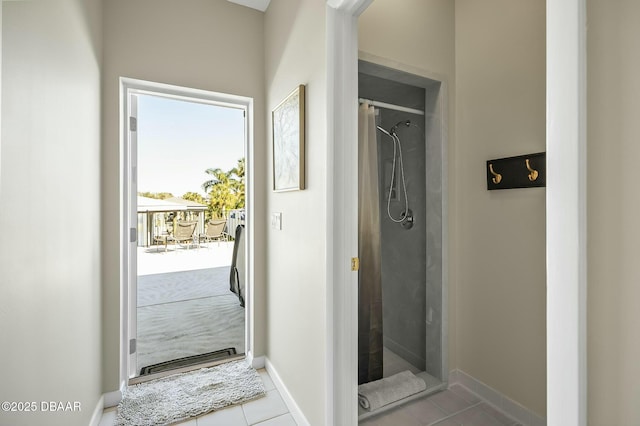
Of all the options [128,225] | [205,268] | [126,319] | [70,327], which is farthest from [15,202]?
[205,268]

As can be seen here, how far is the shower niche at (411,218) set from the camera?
7.09ft

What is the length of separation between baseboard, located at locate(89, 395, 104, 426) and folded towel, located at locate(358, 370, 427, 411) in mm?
1608

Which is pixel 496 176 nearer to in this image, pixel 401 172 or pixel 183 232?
pixel 401 172

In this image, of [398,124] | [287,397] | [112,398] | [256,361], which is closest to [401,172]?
[398,124]

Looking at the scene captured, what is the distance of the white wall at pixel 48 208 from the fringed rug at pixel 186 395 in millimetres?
266

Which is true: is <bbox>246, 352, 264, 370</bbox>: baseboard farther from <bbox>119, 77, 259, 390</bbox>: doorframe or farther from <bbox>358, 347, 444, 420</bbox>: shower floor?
<bbox>358, 347, 444, 420</bbox>: shower floor

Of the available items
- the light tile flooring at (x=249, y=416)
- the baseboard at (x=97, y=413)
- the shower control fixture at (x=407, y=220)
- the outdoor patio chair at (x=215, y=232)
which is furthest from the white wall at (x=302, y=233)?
the outdoor patio chair at (x=215, y=232)

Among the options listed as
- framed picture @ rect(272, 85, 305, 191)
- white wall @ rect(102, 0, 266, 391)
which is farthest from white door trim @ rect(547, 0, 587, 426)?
white wall @ rect(102, 0, 266, 391)

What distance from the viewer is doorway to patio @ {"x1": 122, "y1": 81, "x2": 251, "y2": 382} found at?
2.22 metres

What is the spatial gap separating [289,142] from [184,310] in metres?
2.74

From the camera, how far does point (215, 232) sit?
7051 millimetres

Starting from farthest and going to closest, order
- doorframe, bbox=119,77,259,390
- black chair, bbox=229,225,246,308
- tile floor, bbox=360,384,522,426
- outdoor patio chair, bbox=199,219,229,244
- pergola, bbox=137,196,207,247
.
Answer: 1. outdoor patio chair, bbox=199,219,229,244
2. pergola, bbox=137,196,207,247
3. black chair, bbox=229,225,246,308
4. doorframe, bbox=119,77,259,390
5. tile floor, bbox=360,384,522,426

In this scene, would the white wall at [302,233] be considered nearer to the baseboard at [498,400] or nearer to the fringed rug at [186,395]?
the fringed rug at [186,395]

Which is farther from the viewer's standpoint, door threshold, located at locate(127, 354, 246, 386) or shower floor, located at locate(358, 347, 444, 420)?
door threshold, located at locate(127, 354, 246, 386)
